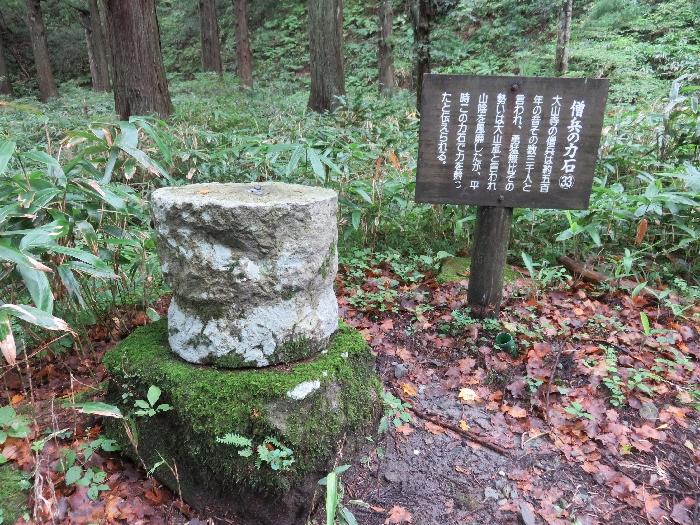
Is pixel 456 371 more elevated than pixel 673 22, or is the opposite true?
pixel 673 22

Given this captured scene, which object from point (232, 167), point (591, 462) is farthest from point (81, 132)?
point (591, 462)

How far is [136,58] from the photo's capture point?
6316 mm

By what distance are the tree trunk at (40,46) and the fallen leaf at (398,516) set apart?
54.2ft

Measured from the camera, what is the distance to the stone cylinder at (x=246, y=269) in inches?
81.4

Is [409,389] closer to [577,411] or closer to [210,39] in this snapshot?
[577,411]

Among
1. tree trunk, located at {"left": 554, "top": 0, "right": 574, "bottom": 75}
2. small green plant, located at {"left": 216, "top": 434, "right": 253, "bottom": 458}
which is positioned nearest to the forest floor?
small green plant, located at {"left": 216, "top": 434, "right": 253, "bottom": 458}

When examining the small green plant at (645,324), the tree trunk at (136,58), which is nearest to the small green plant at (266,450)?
the small green plant at (645,324)

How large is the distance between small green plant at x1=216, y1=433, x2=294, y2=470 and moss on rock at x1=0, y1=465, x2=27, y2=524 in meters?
0.85

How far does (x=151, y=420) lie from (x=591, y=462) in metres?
2.19

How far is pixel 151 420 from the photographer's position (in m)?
2.24

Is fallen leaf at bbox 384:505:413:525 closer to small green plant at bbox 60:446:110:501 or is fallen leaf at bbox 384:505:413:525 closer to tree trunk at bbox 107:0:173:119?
small green plant at bbox 60:446:110:501

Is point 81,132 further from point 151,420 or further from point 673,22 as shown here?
point 673,22

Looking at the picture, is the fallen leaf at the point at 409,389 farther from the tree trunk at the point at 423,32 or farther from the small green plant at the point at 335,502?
the tree trunk at the point at 423,32

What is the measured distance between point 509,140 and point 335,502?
231 centimetres
